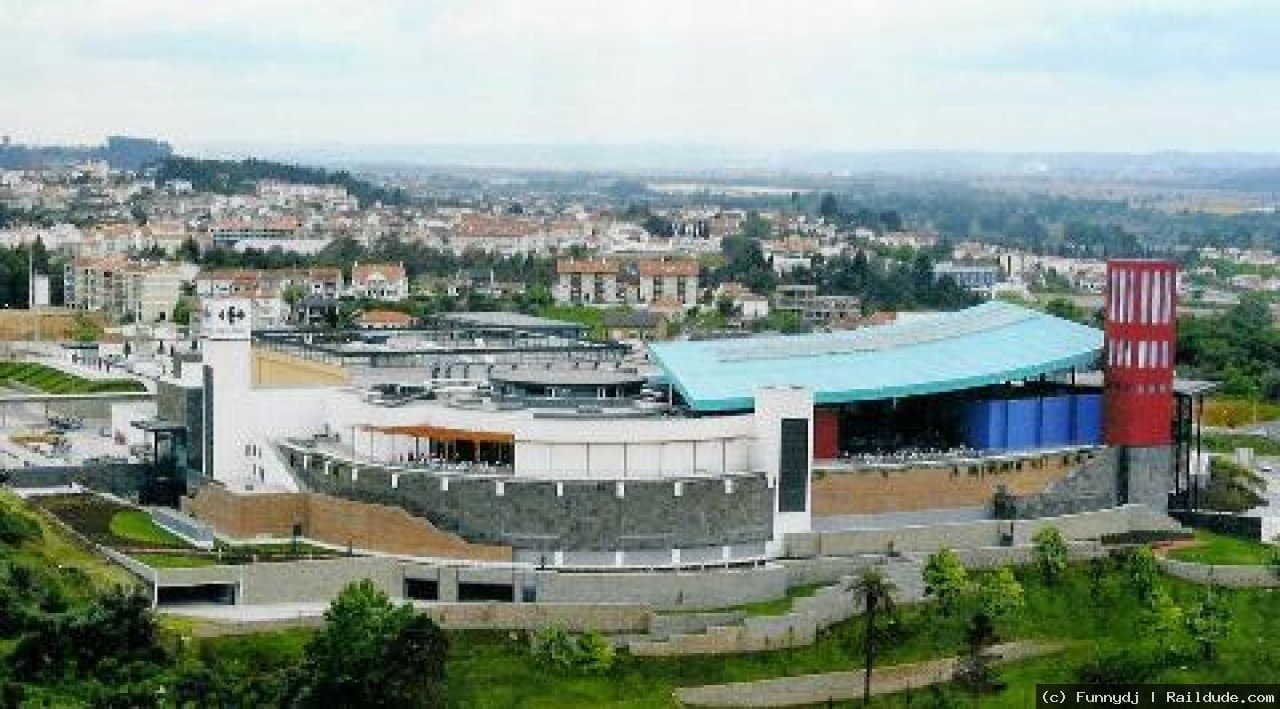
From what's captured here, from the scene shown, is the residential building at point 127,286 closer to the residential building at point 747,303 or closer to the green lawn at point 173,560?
the residential building at point 747,303

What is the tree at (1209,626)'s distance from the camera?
140ft

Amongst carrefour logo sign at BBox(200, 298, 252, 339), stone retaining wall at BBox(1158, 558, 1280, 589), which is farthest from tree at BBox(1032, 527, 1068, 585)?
carrefour logo sign at BBox(200, 298, 252, 339)

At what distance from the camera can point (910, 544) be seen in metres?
46.9

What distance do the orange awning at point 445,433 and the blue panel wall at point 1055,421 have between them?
1396 cm

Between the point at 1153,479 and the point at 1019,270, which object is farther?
the point at 1019,270

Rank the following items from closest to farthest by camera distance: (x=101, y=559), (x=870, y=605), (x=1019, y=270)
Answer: (x=870, y=605) → (x=101, y=559) → (x=1019, y=270)

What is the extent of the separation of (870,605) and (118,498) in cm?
1936

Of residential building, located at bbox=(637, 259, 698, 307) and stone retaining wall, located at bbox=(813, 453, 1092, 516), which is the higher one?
residential building, located at bbox=(637, 259, 698, 307)

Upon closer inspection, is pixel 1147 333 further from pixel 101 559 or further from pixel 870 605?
pixel 101 559

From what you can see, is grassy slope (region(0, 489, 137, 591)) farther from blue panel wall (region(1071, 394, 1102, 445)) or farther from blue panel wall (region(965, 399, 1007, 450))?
blue panel wall (region(1071, 394, 1102, 445))

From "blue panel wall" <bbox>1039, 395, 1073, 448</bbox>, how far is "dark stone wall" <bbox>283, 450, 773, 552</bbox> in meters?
10.4

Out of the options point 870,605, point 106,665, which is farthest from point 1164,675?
point 106,665

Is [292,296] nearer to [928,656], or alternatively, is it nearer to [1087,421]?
[1087,421]

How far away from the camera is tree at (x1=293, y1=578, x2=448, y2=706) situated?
35000mm
